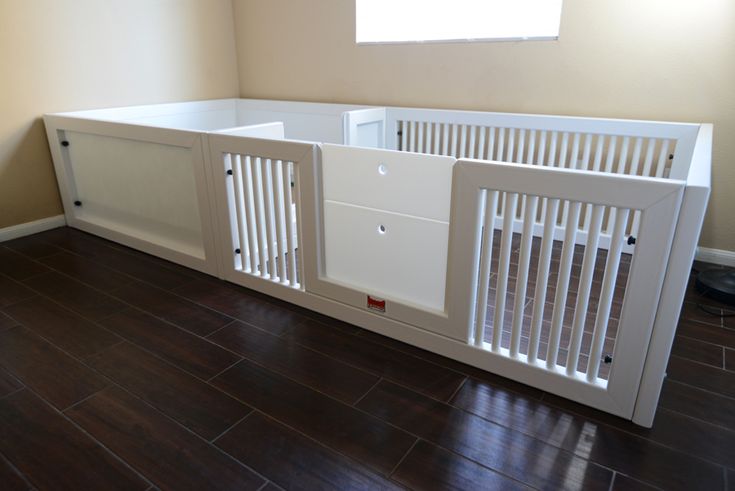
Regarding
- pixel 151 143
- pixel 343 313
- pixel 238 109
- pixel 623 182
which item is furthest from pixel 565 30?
pixel 238 109

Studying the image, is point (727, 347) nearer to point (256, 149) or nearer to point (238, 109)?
point (256, 149)

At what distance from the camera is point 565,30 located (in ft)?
8.91

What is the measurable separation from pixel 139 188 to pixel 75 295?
2.21 ft

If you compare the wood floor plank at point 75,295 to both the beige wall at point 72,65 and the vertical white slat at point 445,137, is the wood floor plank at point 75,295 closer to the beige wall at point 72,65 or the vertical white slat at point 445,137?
the beige wall at point 72,65

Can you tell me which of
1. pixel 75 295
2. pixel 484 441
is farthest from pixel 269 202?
pixel 484 441

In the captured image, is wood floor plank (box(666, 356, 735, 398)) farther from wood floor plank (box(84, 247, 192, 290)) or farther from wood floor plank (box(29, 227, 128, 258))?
wood floor plank (box(29, 227, 128, 258))

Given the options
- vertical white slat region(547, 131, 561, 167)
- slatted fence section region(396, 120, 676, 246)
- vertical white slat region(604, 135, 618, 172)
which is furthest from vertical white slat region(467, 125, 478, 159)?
vertical white slat region(604, 135, 618, 172)

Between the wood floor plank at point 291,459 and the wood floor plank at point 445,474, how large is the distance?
60 mm

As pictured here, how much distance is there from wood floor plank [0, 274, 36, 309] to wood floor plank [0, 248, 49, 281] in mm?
51

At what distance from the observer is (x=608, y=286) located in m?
1.42

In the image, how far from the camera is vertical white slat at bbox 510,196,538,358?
1.49m

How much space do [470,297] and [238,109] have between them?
3184 millimetres

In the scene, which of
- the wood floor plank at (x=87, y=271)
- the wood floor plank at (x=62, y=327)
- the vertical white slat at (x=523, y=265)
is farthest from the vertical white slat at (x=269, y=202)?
the vertical white slat at (x=523, y=265)

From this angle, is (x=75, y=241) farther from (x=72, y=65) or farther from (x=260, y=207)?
(x=260, y=207)
